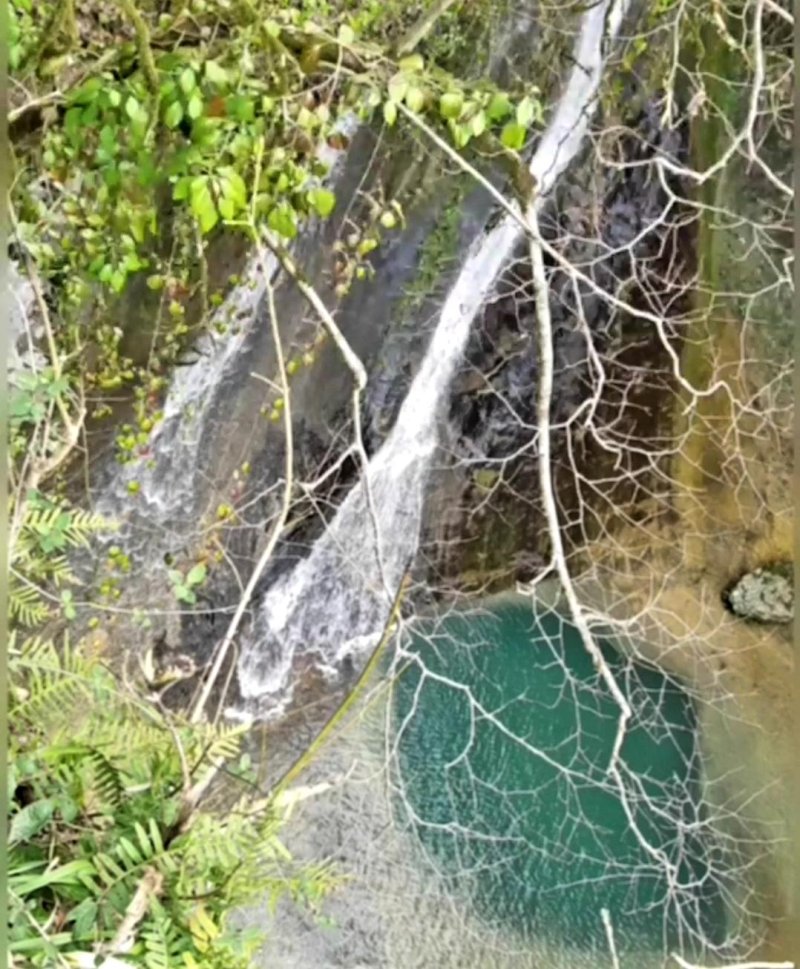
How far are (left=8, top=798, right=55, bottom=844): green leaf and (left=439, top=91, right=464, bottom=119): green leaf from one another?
0.98 metres

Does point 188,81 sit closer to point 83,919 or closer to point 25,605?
point 25,605

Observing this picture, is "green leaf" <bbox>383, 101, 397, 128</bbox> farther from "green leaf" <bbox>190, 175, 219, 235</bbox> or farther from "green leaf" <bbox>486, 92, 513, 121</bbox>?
"green leaf" <bbox>190, 175, 219, 235</bbox>

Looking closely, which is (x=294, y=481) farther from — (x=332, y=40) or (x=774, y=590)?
(x=774, y=590)

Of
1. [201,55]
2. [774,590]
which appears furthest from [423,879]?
[201,55]

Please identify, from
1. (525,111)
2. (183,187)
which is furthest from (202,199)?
(525,111)

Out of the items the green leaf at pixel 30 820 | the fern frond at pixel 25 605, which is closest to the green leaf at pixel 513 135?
the fern frond at pixel 25 605

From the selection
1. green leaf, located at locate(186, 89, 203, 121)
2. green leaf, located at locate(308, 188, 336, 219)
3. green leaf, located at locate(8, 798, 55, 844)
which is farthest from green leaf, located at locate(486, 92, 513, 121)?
green leaf, located at locate(8, 798, 55, 844)

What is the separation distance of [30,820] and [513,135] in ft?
3.40

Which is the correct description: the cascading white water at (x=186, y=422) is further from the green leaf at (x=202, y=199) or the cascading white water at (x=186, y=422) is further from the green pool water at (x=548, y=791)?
the green pool water at (x=548, y=791)

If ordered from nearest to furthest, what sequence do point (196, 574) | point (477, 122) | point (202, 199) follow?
point (202, 199) < point (477, 122) < point (196, 574)

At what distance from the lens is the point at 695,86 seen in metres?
1.23

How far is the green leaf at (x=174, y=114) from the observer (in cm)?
99

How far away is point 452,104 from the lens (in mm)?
1063

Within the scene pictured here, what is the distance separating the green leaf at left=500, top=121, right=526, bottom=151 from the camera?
111 cm
